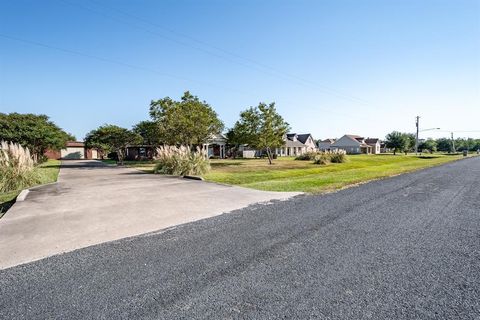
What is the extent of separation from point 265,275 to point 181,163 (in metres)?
14.1

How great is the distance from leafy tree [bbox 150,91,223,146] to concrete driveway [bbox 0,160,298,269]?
1665cm

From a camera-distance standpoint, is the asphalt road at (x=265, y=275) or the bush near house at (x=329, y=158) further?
the bush near house at (x=329, y=158)

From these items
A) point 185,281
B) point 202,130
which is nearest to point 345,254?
point 185,281

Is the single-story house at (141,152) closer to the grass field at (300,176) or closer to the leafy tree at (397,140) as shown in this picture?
the grass field at (300,176)

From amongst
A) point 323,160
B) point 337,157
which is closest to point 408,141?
point 337,157

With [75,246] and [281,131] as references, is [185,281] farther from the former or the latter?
[281,131]

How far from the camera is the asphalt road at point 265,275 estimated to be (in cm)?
265

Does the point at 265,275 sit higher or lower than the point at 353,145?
lower

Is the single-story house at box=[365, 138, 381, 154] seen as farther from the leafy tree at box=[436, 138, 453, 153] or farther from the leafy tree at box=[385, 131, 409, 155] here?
the leafy tree at box=[436, 138, 453, 153]

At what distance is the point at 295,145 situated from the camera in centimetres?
6588

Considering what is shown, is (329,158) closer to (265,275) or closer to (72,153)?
(265,275)

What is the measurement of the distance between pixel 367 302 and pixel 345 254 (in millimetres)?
1299

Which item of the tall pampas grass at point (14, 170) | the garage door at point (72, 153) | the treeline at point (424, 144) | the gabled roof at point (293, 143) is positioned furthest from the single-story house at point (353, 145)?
the tall pampas grass at point (14, 170)

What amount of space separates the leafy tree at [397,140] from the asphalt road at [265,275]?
74.4 m
